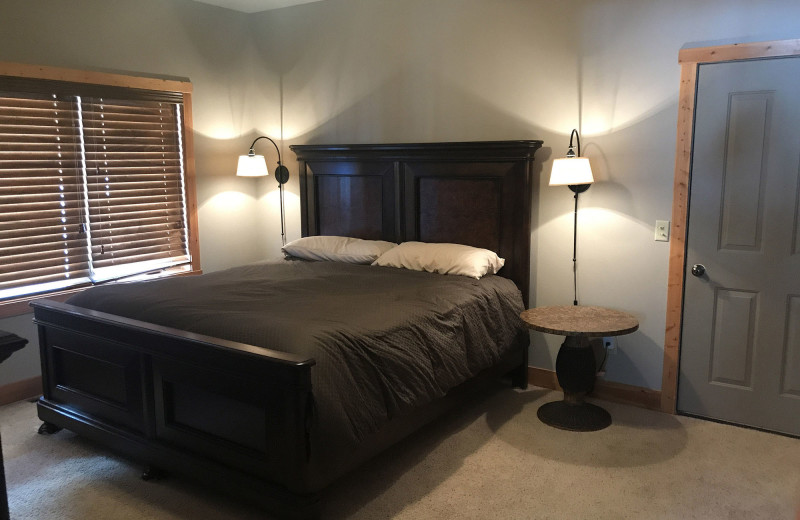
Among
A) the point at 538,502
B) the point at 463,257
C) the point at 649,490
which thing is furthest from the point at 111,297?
the point at 649,490

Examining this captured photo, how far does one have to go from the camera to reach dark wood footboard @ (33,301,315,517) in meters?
2.38

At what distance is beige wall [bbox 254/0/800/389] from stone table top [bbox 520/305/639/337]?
256 mm

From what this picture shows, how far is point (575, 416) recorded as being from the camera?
354cm

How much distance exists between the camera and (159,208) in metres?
4.60

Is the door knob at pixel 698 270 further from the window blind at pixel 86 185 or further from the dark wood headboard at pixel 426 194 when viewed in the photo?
the window blind at pixel 86 185

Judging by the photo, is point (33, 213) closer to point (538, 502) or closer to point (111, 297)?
point (111, 297)

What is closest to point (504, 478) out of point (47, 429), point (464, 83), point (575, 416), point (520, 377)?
point (575, 416)

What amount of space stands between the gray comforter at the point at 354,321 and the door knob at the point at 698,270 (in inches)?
38.4

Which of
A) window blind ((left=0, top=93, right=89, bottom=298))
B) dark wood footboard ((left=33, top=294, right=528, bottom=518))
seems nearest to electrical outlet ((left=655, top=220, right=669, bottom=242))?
dark wood footboard ((left=33, top=294, right=528, bottom=518))

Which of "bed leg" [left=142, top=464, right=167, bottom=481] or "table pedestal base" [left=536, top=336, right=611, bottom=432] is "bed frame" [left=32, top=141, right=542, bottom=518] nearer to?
"bed leg" [left=142, top=464, right=167, bottom=481]

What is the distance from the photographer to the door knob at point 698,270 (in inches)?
137

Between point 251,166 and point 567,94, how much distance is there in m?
2.26

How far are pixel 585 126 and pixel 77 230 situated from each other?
10.4 feet

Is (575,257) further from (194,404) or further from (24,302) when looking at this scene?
(24,302)
